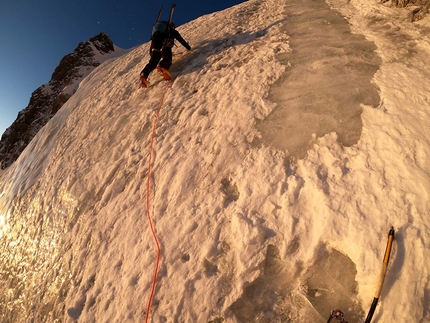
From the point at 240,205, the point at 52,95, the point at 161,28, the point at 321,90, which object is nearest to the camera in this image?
the point at 240,205

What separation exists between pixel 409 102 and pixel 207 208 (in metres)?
2.62

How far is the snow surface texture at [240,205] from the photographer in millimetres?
1868

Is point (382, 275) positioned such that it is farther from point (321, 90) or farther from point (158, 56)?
point (158, 56)

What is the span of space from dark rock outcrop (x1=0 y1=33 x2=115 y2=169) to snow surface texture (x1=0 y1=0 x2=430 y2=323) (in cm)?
1128

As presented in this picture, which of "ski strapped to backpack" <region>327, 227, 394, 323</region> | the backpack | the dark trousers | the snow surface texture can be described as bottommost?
"ski strapped to backpack" <region>327, 227, 394, 323</region>

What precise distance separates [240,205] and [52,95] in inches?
791

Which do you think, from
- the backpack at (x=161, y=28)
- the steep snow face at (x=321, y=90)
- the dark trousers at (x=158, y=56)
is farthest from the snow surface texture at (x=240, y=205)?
the backpack at (x=161, y=28)

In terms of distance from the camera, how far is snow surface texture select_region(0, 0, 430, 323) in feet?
6.13

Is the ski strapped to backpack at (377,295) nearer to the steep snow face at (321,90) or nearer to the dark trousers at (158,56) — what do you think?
the steep snow face at (321,90)

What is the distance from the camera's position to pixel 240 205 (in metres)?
2.40

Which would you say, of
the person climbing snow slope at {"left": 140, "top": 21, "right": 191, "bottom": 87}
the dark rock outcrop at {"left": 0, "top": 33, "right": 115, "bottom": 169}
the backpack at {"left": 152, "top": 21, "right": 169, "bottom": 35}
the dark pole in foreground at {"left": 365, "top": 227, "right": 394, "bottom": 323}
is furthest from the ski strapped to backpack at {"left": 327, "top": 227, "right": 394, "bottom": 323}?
the dark rock outcrop at {"left": 0, "top": 33, "right": 115, "bottom": 169}

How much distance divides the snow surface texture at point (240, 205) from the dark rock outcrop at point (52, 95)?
1128cm

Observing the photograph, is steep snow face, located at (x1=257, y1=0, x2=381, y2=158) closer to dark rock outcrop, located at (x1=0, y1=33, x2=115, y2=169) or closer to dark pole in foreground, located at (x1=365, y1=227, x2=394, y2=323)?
dark pole in foreground, located at (x1=365, y1=227, x2=394, y2=323)

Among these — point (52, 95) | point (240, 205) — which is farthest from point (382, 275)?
point (52, 95)
